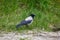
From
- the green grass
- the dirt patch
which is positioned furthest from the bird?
the dirt patch

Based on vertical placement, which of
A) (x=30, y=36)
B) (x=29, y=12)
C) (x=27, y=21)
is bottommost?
(x=30, y=36)

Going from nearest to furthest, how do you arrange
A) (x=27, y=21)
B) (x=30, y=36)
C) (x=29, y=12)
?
(x=30, y=36)
(x=27, y=21)
(x=29, y=12)

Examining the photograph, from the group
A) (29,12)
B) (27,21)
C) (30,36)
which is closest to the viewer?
(30,36)

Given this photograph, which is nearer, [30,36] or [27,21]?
[30,36]

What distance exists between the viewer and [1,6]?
32.0 feet

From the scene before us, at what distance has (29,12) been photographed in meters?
9.19

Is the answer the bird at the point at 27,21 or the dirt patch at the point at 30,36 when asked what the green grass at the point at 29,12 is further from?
the dirt patch at the point at 30,36

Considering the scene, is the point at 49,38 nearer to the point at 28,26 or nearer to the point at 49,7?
the point at 28,26

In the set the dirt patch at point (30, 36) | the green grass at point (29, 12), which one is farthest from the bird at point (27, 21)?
the dirt patch at point (30, 36)

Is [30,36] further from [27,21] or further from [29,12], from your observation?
[29,12]

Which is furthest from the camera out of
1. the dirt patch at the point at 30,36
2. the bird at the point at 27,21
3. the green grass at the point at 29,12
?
the green grass at the point at 29,12

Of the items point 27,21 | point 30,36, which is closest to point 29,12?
point 27,21

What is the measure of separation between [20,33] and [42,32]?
638mm

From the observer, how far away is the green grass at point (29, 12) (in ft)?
27.5
